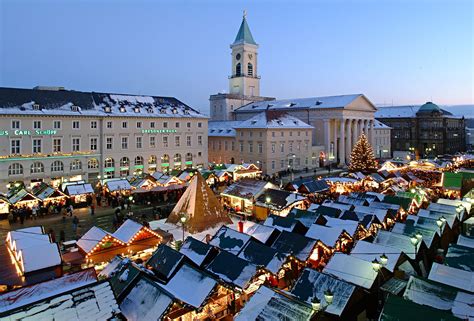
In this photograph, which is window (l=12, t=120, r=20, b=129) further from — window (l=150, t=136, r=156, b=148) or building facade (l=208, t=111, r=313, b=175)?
building facade (l=208, t=111, r=313, b=175)

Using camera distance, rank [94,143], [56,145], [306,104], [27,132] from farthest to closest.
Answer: [306,104], [94,143], [56,145], [27,132]

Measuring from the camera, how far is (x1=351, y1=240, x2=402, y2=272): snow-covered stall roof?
1318 cm

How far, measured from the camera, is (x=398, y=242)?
50.1 feet

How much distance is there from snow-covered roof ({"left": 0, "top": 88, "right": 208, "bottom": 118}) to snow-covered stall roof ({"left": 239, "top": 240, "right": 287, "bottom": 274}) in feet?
97.4

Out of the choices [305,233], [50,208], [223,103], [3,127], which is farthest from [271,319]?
[223,103]

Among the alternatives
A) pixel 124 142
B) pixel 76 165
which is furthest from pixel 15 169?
pixel 124 142

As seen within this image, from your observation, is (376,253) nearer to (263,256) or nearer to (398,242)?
(398,242)

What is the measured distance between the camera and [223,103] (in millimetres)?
73312

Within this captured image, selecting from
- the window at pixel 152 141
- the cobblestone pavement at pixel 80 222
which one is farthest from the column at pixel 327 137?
the cobblestone pavement at pixel 80 222

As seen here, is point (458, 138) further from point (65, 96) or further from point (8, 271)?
point (8, 271)

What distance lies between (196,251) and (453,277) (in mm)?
9238

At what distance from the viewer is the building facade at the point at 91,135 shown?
33156mm

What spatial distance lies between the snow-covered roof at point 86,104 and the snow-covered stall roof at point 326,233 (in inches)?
1184

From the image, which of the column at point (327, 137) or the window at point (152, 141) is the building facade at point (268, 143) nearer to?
the column at point (327, 137)
